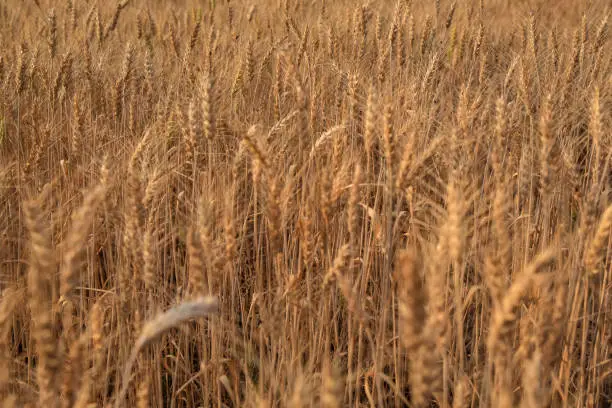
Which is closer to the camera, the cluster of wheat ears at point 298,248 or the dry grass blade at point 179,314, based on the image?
the dry grass blade at point 179,314

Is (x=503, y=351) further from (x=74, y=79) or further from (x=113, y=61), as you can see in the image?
(x=113, y=61)

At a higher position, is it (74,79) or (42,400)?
(74,79)

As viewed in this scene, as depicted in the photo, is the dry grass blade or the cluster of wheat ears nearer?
the dry grass blade

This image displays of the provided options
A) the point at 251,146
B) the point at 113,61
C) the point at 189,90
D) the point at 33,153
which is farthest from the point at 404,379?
the point at 113,61

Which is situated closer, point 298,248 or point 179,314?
point 179,314

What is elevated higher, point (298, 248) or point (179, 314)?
point (179, 314)

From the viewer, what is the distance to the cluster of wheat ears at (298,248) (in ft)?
3.18

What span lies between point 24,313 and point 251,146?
843 millimetres

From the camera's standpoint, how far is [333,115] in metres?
2.63

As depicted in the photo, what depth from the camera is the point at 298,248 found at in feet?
6.32

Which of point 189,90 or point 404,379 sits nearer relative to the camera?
point 404,379

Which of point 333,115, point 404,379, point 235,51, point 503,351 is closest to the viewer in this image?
point 503,351

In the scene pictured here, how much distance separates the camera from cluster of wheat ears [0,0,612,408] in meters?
0.97

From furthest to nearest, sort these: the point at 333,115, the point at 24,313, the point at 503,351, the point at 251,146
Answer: the point at 333,115, the point at 24,313, the point at 251,146, the point at 503,351
